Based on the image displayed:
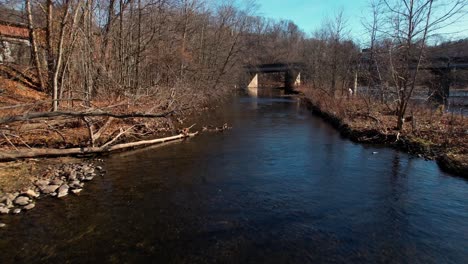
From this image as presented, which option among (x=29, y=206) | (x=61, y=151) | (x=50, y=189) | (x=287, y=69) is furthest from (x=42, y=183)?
(x=287, y=69)

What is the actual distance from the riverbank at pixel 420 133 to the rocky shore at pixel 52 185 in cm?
1234

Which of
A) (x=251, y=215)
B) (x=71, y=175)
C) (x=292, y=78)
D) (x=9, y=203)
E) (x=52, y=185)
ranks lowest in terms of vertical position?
(x=251, y=215)

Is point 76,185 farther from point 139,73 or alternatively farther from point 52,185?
point 139,73

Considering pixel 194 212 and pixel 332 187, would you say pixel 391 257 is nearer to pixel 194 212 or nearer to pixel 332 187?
pixel 332 187

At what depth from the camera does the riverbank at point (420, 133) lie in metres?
12.6

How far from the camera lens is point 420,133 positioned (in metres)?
15.8

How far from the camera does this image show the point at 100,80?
63.9ft

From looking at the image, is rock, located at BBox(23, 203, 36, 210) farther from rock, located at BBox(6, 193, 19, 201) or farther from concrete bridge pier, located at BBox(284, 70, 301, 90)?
concrete bridge pier, located at BBox(284, 70, 301, 90)

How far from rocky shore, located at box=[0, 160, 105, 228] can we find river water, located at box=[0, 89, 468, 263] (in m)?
0.30

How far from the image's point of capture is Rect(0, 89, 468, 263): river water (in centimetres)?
638

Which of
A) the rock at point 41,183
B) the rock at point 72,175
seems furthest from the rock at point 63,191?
the rock at point 72,175

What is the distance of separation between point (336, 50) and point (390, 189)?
2585 cm

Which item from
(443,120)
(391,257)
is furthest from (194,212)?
(443,120)

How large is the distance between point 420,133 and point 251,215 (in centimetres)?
1181
